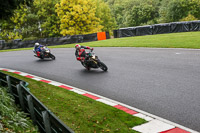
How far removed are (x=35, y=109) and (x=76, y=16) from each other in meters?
47.0

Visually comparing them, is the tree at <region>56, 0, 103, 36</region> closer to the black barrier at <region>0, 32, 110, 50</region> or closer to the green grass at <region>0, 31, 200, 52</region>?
the black barrier at <region>0, 32, 110, 50</region>

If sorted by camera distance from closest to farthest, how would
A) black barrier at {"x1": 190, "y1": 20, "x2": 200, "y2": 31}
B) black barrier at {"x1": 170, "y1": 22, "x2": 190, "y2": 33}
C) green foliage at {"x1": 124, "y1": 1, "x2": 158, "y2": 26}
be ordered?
black barrier at {"x1": 190, "y1": 20, "x2": 200, "y2": 31}
black barrier at {"x1": 170, "y1": 22, "x2": 190, "y2": 33}
green foliage at {"x1": 124, "y1": 1, "x2": 158, "y2": 26}

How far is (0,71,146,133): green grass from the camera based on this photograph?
564cm

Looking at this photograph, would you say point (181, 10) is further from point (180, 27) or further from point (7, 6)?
point (7, 6)

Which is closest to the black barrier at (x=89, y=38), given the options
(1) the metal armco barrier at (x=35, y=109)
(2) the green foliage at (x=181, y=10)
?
(1) the metal armco barrier at (x=35, y=109)

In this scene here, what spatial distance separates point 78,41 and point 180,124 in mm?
Result: 28749

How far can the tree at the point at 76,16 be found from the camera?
5153 centimetres

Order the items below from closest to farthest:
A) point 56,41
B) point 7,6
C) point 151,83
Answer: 1. point 151,83
2. point 7,6
3. point 56,41

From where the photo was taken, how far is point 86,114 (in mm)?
6473

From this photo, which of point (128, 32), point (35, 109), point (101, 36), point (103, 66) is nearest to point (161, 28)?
point (128, 32)

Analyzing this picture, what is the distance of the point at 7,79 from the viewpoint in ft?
26.4

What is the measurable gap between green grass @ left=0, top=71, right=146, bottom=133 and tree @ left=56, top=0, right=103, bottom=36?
4437 centimetres

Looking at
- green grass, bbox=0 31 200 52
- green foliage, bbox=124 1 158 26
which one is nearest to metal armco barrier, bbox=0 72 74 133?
green grass, bbox=0 31 200 52

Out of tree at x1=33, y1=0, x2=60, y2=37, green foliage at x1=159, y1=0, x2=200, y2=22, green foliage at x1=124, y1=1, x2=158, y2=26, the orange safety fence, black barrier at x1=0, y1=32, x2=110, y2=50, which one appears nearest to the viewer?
black barrier at x1=0, y1=32, x2=110, y2=50
